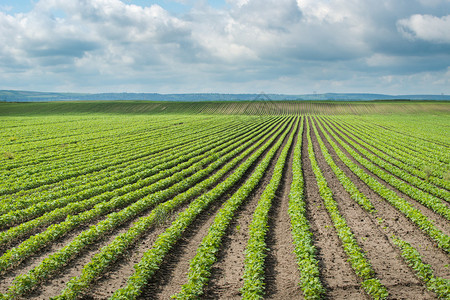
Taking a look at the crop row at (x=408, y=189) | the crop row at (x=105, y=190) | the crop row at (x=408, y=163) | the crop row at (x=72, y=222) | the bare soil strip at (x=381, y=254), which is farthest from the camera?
the crop row at (x=408, y=163)

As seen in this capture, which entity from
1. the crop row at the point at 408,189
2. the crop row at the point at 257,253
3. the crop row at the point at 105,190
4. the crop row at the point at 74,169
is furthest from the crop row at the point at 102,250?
the crop row at the point at 408,189

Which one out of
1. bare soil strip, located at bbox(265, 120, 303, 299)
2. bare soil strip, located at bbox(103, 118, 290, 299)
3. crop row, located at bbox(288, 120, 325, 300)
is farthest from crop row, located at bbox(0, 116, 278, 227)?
crop row, located at bbox(288, 120, 325, 300)

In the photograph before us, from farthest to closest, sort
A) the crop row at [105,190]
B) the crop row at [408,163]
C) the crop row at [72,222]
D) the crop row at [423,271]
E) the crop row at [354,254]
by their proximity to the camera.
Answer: the crop row at [408,163] → the crop row at [105,190] → the crop row at [72,222] → the crop row at [354,254] → the crop row at [423,271]

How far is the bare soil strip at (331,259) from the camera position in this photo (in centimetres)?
786

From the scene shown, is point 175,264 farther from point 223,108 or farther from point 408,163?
point 223,108

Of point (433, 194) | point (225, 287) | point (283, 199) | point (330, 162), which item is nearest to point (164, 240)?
point (225, 287)

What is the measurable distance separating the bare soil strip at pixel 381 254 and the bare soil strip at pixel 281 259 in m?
2.35

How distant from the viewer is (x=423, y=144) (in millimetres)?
31969

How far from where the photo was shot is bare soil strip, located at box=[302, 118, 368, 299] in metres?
7.86

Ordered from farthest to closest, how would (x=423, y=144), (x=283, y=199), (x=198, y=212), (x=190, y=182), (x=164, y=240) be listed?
(x=423, y=144) → (x=190, y=182) → (x=283, y=199) → (x=198, y=212) → (x=164, y=240)

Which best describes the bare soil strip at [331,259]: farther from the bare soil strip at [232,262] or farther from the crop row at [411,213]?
the crop row at [411,213]

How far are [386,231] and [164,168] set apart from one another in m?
15.3

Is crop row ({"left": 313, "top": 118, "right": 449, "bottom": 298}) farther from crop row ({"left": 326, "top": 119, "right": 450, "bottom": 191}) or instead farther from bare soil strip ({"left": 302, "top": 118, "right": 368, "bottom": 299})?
crop row ({"left": 326, "top": 119, "right": 450, "bottom": 191})

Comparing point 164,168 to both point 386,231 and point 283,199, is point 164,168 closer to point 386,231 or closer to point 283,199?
point 283,199
